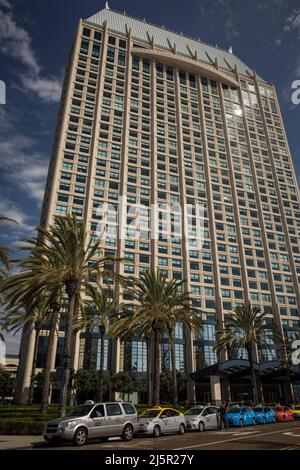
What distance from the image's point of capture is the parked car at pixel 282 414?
31.7 meters

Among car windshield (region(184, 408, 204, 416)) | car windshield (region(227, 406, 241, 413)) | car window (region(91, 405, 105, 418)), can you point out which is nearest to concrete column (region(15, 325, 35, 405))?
car windshield (region(227, 406, 241, 413))

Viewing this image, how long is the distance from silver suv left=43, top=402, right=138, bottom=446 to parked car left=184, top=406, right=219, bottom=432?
5.85m

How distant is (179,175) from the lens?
84188 millimetres

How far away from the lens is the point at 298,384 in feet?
235

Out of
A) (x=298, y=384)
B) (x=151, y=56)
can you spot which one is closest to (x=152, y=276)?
(x=298, y=384)

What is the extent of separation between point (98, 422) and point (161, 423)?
5.29m

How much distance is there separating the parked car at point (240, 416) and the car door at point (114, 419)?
11.9m

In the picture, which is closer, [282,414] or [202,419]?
[202,419]

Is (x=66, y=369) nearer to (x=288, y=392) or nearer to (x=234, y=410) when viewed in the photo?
(x=234, y=410)

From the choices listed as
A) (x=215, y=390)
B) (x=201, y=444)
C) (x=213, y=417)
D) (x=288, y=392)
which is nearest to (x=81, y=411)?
(x=201, y=444)

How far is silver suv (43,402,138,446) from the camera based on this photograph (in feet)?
46.6

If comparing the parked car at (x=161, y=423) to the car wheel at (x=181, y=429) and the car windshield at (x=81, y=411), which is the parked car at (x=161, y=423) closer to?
the car wheel at (x=181, y=429)

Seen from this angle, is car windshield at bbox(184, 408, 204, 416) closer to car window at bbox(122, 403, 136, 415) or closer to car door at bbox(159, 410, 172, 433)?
car door at bbox(159, 410, 172, 433)
